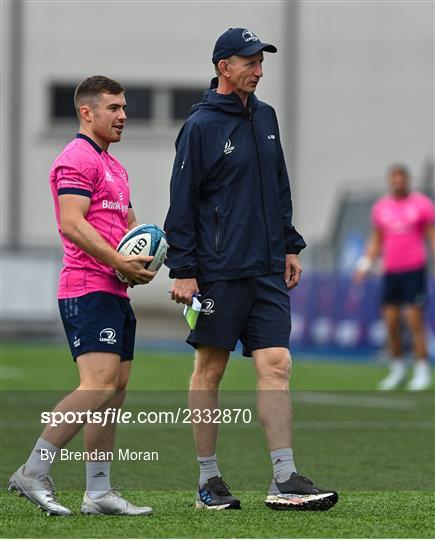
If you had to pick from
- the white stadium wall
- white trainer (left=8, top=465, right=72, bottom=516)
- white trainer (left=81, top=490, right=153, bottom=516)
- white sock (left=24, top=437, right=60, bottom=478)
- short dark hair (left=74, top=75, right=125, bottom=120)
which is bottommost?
white trainer (left=81, top=490, right=153, bottom=516)

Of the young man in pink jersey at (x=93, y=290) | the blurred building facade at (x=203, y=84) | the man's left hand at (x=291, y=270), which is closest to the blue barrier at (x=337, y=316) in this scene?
the blurred building facade at (x=203, y=84)

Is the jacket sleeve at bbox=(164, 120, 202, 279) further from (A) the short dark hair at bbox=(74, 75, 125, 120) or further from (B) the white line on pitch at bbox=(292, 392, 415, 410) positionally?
(B) the white line on pitch at bbox=(292, 392, 415, 410)

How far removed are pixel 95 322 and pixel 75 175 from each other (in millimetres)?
662

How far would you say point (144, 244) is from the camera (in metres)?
6.95

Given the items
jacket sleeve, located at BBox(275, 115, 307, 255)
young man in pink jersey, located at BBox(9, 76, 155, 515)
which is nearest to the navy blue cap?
jacket sleeve, located at BBox(275, 115, 307, 255)

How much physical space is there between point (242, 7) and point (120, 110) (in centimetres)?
2600

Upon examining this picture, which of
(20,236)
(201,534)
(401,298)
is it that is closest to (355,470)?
(201,534)

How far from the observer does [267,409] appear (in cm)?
738

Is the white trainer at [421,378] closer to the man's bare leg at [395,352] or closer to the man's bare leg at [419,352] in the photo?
the man's bare leg at [419,352]

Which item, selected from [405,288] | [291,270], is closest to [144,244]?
[291,270]

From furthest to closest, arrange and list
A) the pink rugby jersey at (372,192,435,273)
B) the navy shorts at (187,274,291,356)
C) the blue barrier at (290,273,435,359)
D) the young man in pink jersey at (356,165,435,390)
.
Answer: the blue barrier at (290,273,435,359), the pink rugby jersey at (372,192,435,273), the young man in pink jersey at (356,165,435,390), the navy shorts at (187,274,291,356)

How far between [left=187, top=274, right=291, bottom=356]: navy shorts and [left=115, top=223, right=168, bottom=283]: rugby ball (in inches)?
20.3

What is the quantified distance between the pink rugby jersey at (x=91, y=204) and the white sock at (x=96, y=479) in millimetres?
782

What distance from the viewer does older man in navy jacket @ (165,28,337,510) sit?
7.37m
